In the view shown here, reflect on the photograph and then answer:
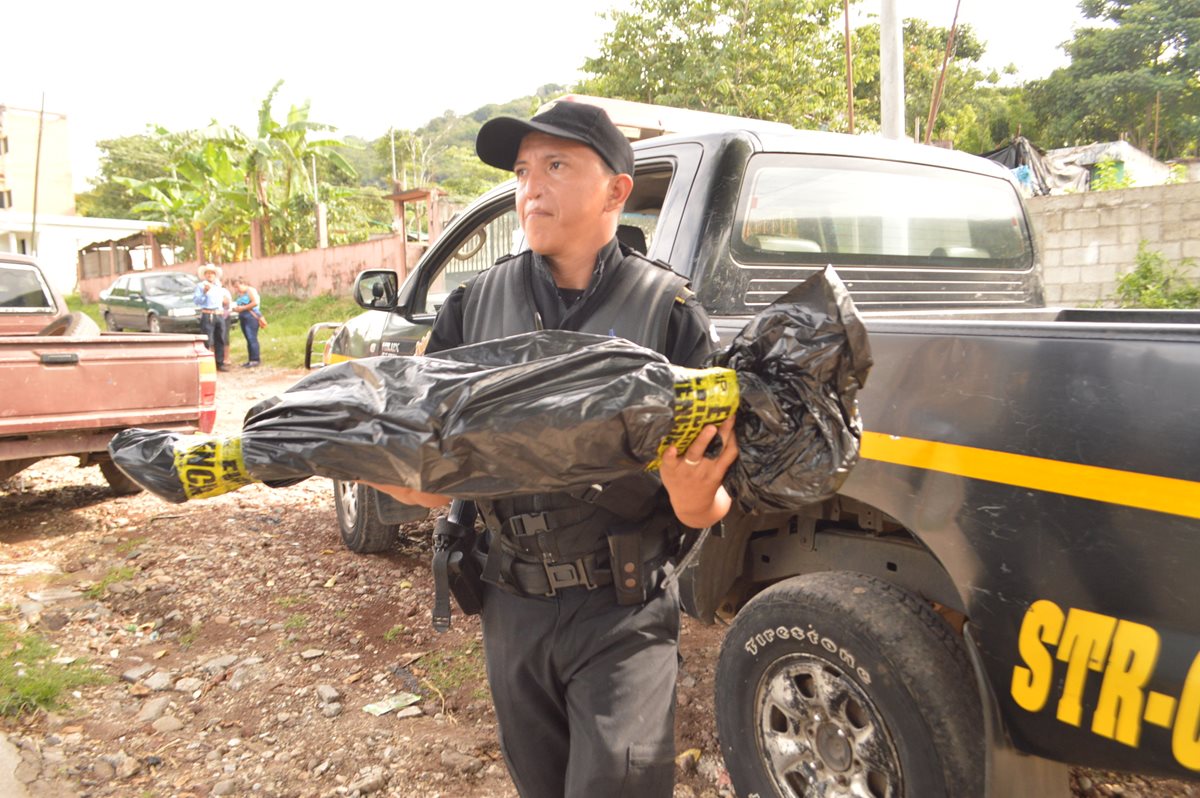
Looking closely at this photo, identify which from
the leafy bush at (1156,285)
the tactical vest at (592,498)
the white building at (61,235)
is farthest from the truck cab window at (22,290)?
the white building at (61,235)

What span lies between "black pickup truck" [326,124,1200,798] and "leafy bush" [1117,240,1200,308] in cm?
A: 466

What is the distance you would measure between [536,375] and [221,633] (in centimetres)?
311

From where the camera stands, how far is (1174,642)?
4.69 feet

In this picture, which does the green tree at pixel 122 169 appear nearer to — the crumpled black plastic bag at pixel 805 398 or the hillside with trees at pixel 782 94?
the hillside with trees at pixel 782 94

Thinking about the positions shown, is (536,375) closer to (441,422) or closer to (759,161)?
(441,422)

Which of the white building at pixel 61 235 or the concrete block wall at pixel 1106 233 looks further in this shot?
the white building at pixel 61 235

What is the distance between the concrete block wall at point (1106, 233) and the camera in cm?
710

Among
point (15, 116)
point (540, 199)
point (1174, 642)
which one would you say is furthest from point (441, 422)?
point (15, 116)

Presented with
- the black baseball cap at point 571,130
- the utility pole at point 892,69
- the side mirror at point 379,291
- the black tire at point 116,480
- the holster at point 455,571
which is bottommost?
the black tire at point 116,480

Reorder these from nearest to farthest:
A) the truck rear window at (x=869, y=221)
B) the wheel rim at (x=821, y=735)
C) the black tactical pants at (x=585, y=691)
Result: 1. the black tactical pants at (x=585, y=691)
2. the wheel rim at (x=821, y=735)
3. the truck rear window at (x=869, y=221)

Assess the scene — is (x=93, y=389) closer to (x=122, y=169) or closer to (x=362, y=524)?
(x=362, y=524)

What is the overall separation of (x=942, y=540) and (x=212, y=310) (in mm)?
13725

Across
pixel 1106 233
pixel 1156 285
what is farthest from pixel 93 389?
pixel 1106 233

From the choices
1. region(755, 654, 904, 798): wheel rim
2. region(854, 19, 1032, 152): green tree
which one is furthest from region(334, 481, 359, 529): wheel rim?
region(854, 19, 1032, 152): green tree
